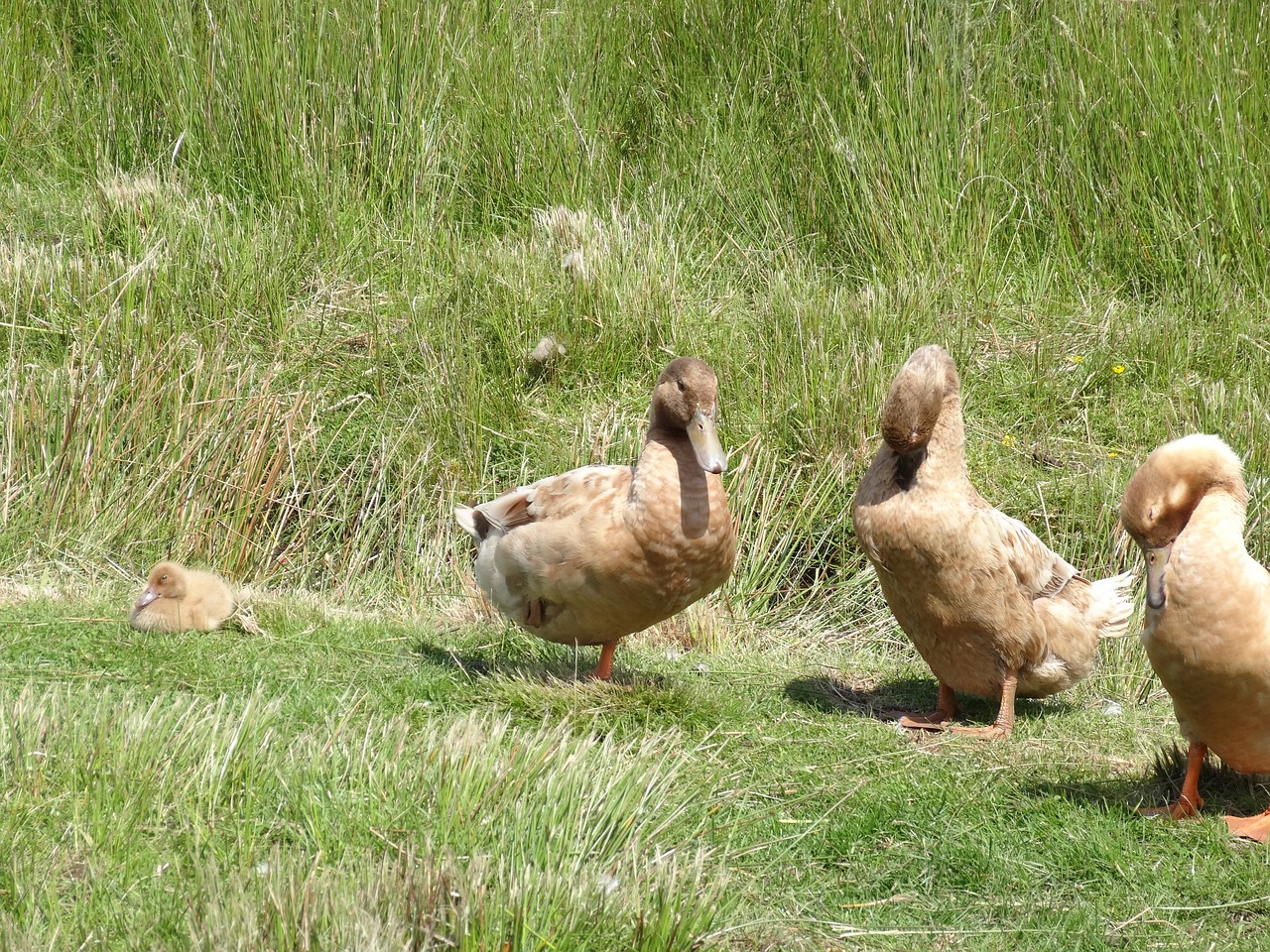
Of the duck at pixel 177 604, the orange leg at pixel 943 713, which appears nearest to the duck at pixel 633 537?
the orange leg at pixel 943 713

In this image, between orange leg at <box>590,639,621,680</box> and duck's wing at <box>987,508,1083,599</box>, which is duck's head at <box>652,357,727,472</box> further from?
duck's wing at <box>987,508,1083,599</box>

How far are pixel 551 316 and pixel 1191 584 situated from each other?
5.65 m

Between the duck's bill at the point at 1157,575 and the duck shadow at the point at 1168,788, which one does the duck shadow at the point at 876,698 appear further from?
the duck's bill at the point at 1157,575

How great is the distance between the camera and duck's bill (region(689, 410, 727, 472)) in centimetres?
509

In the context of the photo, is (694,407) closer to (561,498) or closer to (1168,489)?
(561,498)

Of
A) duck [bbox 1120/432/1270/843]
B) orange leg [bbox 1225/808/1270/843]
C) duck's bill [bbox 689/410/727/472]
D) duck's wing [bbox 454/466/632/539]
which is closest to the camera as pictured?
duck [bbox 1120/432/1270/843]

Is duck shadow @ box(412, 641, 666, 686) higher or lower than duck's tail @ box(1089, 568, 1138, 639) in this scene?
lower

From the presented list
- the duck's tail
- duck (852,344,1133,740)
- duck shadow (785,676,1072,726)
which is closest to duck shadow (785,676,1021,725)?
duck shadow (785,676,1072,726)

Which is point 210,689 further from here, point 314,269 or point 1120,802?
point 314,269

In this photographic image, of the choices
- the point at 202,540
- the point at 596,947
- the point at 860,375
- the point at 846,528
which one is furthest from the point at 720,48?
the point at 596,947

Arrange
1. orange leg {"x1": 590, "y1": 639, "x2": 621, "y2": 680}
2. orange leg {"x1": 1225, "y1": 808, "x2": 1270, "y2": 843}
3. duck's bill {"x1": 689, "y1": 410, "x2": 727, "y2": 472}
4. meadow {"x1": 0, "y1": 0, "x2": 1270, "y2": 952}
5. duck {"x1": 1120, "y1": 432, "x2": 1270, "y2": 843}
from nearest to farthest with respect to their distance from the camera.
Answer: meadow {"x1": 0, "y1": 0, "x2": 1270, "y2": 952}
duck {"x1": 1120, "y1": 432, "x2": 1270, "y2": 843}
orange leg {"x1": 1225, "y1": 808, "x2": 1270, "y2": 843}
duck's bill {"x1": 689, "y1": 410, "x2": 727, "y2": 472}
orange leg {"x1": 590, "y1": 639, "x2": 621, "y2": 680}

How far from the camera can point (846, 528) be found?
7875mm

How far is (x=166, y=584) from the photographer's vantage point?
19.7 ft

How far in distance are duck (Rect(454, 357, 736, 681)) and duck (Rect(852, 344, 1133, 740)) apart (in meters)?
0.73
